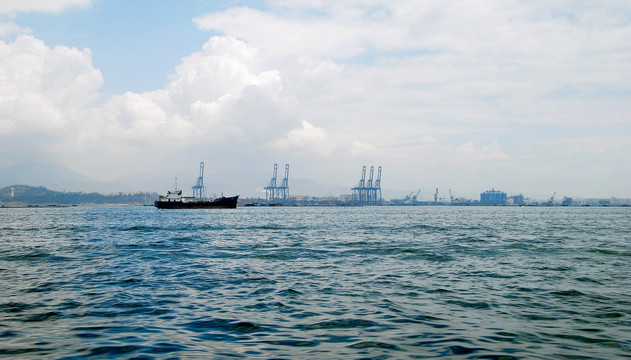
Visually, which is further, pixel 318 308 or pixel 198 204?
pixel 198 204

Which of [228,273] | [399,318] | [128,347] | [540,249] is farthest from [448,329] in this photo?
[540,249]

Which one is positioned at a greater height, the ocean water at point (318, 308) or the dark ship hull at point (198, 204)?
the dark ship hull at point (198, 204)

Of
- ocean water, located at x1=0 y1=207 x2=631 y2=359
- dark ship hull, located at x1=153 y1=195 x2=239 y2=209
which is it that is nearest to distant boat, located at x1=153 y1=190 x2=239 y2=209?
dark ship hull, located at x1=153 y1=195 x2=239 y2=209

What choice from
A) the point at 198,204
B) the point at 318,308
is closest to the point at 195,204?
the point at 198,204

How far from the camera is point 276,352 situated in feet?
24.9

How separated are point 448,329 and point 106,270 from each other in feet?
45.9

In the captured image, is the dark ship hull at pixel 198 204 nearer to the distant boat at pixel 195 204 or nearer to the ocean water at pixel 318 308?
the distant boat at pixel 195 204

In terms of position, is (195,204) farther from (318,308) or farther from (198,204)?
(318,308)

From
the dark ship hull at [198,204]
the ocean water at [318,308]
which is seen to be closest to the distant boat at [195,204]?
the dark ship hull at [198,204]

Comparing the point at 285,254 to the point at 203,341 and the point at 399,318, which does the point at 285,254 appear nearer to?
the point at 399,318

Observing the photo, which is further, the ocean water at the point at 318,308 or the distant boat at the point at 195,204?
the distant boat at the point at 195,204

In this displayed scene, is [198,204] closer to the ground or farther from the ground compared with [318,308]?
farther from the ground

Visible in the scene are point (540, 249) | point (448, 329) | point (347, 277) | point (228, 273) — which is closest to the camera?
point (448, 329)

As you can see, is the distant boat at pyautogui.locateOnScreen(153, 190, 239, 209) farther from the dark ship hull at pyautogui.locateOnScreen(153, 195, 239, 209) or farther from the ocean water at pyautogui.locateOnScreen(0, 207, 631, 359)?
the ocean water at pyautogui.locateOnScreen(0, 207, 631, 359)
